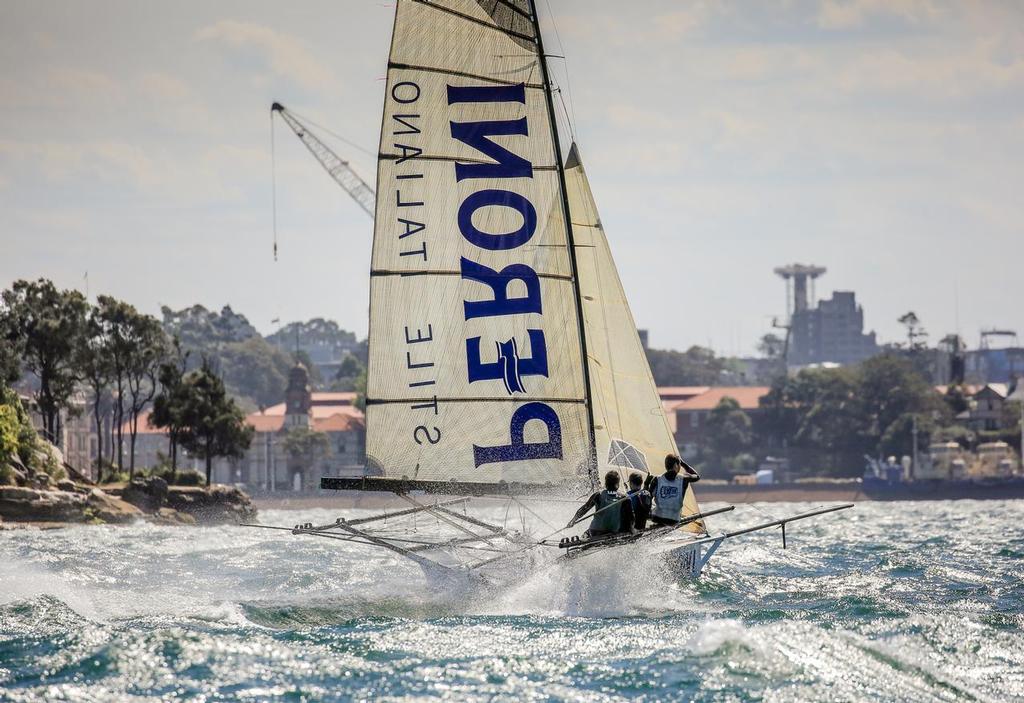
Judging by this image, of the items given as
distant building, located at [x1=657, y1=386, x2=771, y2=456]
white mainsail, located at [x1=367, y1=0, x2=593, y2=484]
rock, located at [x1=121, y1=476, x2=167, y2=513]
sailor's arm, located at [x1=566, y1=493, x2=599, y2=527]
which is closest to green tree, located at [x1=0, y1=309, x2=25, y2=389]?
rock, located at [x1=121, y1=476, x2=167, y2=513]

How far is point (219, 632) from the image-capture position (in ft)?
65.9

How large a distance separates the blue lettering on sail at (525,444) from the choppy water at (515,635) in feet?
8.04

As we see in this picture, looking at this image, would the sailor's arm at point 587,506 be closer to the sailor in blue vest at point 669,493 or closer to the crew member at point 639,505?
the crew member at point 639,505

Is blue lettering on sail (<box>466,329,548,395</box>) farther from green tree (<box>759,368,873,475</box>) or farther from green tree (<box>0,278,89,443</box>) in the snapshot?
green tree (<box>759,368,873,475</box>)

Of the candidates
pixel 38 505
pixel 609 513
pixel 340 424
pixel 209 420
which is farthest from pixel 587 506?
pixel 340 424

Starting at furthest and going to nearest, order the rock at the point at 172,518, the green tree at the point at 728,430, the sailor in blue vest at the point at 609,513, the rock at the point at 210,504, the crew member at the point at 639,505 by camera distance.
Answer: the green tree at the point at 728,430, the rock at the point at 210,504, the rock at the point at 172,518, the crew member at the point at 639,505, the sailor in blue vest at the point at 609,513

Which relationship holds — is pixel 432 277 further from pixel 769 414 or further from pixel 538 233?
pixel 769 414

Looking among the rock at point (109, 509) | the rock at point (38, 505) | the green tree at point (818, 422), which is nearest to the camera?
the rock at point (38, 505)

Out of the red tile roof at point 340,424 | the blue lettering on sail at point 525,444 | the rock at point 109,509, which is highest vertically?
the red tile roof at point 340,424

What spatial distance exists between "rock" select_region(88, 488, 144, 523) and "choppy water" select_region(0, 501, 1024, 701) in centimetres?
3418

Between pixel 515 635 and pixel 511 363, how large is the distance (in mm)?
6945

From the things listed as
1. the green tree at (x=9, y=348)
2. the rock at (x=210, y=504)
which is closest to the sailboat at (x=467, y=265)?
the green tree at (x=9, y=348)

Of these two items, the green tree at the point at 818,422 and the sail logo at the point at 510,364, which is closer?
the sail logo at the point at 510,364

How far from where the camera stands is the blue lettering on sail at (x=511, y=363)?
26094 mm
